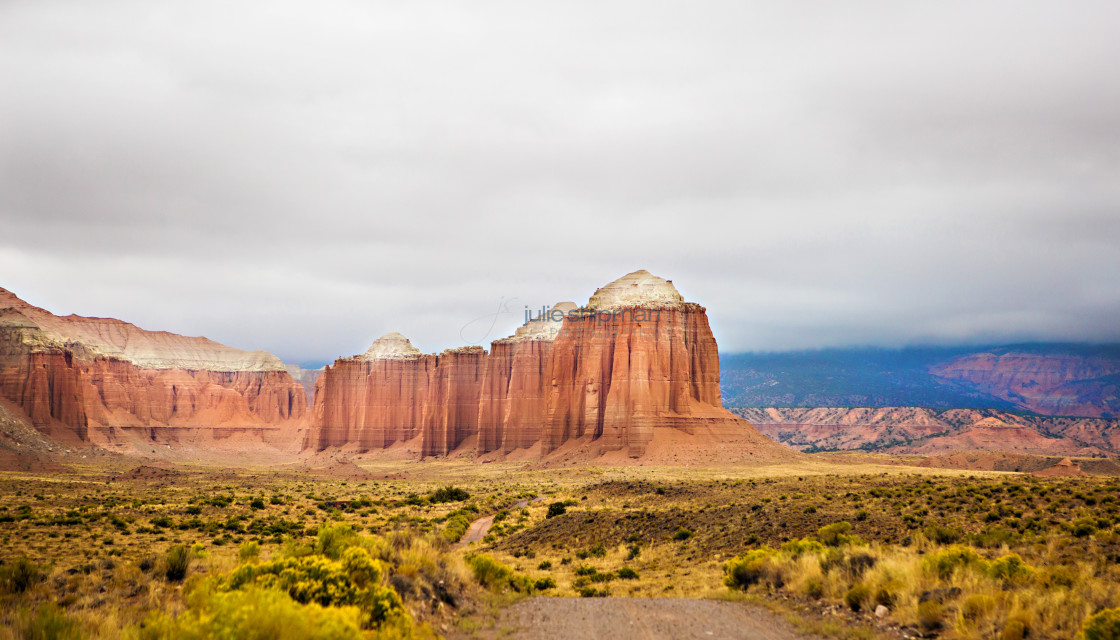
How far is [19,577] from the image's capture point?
13367mm

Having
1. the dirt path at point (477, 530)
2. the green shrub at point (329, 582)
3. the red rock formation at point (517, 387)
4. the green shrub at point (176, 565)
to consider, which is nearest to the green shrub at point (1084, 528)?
the green shrub at point (329, 582)

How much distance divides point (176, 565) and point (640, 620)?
10312mm

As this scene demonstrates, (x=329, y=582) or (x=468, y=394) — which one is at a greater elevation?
(x=329, y=582)

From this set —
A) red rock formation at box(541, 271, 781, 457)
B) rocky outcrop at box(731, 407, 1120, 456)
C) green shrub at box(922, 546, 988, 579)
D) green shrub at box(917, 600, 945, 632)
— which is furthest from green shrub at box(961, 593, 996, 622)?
rocky outcrop at box(731, 407, 1120, 456)

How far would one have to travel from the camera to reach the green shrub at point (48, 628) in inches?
344

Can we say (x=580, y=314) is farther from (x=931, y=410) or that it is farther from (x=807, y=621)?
(x=931, y=410)

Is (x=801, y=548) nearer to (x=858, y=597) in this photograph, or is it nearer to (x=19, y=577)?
(x=858, y=597)

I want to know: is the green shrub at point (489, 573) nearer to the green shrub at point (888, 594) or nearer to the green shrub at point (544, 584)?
the green shrub at point (544, 584)

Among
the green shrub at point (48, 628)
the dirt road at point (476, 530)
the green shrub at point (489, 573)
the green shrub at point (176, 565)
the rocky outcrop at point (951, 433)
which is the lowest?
the rocky outcrop at point (951, 433)

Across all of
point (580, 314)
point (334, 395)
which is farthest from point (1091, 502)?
point (334, 395)

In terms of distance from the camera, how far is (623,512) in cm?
3500

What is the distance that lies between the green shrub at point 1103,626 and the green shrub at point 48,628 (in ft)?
44.3

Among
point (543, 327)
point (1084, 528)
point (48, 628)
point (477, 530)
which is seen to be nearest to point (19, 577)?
point (48, 628)

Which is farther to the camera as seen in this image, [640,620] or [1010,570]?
[640,620]
